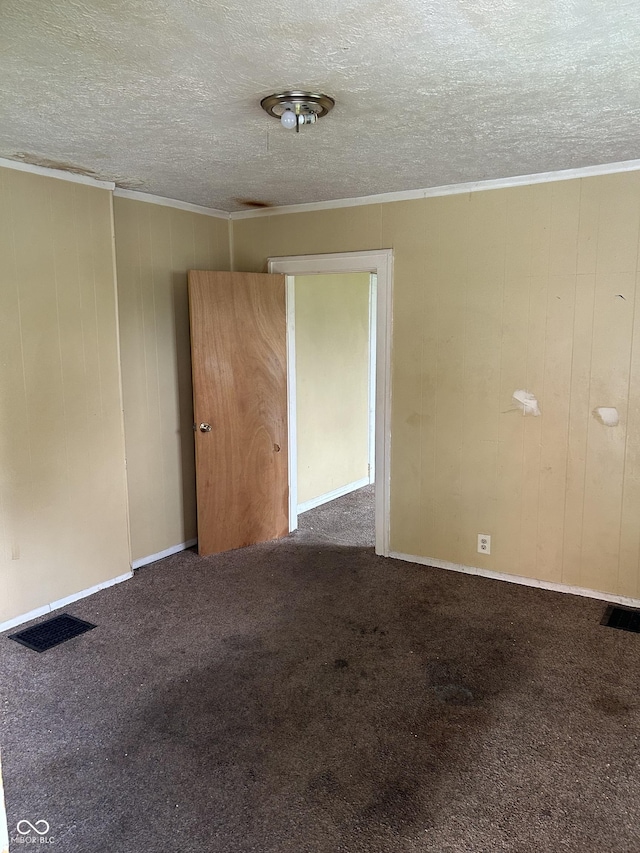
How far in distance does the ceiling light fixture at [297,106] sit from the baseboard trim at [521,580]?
9.04 feet

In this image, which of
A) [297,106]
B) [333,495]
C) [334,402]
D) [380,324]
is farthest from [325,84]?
[333,495]

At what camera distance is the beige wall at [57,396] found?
310cm

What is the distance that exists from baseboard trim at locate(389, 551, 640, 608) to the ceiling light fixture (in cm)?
275

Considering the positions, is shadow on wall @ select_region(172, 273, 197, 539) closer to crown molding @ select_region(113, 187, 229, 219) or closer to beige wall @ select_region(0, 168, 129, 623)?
crown molding @ select_region(113, 187, 229, 219)

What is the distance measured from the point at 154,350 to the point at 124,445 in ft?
2.21

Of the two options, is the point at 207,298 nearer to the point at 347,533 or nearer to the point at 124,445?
the point at 124,445

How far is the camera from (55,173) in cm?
321

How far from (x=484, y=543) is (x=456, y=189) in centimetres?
215

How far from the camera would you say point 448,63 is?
74.9 inches

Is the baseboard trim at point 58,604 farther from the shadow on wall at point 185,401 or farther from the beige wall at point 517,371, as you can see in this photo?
the beige wall at point 517,371

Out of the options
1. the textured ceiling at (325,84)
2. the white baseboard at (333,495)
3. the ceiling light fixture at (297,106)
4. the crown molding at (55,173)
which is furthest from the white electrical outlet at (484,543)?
the crown molding at (55,173)

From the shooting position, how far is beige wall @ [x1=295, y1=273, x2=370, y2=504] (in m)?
5.05

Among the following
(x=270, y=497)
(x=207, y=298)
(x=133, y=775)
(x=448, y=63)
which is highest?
(x=448, y=63)

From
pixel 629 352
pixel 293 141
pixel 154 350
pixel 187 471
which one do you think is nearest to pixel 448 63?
pixel 293 141
